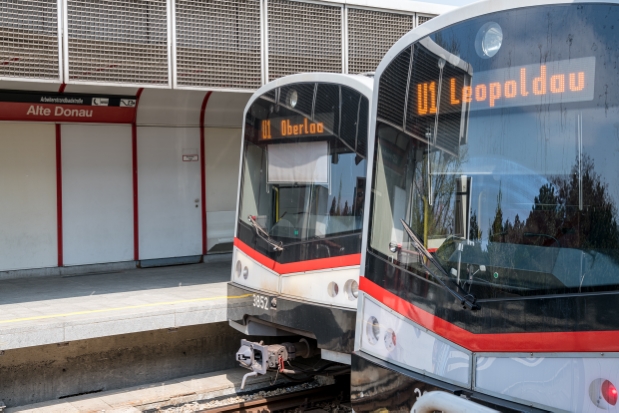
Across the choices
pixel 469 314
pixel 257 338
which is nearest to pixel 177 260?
pixel 257 338

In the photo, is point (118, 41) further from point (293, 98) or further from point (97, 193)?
point (97, 193)

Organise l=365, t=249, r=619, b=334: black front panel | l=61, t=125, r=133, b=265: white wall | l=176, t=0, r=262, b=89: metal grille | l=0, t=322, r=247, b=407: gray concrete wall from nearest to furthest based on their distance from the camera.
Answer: l=365, t=249, r=619, b=334: black front panel < l=0, t=322, r=247, b=407: gray concrete wall < l=176, t=0, r=262, b=89: metal grille < l=61, t=125, r=133, b=265: white wall

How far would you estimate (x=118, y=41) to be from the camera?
8.00 m

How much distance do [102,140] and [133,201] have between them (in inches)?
39.7

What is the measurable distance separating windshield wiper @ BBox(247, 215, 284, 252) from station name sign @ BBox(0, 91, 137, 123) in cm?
435

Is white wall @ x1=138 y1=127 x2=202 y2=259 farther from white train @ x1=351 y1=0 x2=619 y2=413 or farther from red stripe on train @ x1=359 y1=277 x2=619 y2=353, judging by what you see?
red stripe on train @ x1=359 y1=277 x2=619 y2=353

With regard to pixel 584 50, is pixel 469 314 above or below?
below

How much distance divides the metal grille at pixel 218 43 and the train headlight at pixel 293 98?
1.98 meters

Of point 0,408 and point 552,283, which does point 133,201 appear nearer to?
point 0,408

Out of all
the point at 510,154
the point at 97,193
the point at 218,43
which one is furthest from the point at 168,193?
the point at 510,154

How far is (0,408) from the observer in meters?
6.65

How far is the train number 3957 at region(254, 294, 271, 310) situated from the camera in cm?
673

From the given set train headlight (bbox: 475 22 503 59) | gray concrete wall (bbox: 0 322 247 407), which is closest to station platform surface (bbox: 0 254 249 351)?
gray concrete wall (bbox: 0 322 247 407)

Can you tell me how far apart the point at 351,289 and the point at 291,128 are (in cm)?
168
